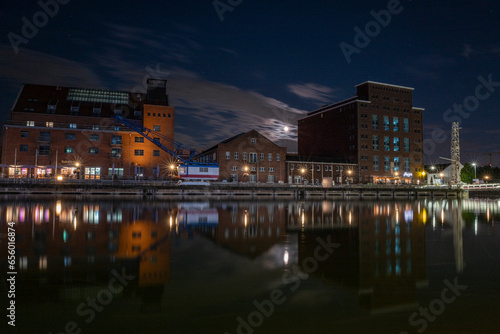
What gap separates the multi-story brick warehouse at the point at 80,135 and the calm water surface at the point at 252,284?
1994 inches

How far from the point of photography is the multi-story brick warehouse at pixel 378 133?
81.2 meters

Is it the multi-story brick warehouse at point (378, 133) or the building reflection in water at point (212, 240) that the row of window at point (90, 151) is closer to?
the building reflection in water at point (212, 240)

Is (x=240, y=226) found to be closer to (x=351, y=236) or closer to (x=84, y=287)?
(x=351, y=236)

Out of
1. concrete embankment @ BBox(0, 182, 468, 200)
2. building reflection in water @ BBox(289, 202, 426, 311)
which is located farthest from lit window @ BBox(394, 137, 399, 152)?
building reflection in water @ BBox(289, 202, 426, 311)

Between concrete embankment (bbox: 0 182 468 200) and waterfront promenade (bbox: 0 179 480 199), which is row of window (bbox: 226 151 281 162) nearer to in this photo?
waterfront promenade (bbox: 0 179 480 199)

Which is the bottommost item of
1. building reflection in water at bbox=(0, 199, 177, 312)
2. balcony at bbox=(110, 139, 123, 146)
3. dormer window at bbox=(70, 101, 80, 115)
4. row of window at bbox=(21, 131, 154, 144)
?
building reflection in water at bbox=(0, 199, 177, 312)

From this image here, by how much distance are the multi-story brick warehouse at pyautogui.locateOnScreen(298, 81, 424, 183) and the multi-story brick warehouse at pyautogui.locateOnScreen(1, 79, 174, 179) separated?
144 feet

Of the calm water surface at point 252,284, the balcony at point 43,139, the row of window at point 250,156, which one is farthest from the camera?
the row of window at point 250,156

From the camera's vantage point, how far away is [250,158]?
6675 centimetres

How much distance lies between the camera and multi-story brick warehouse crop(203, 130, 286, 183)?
6500 cm

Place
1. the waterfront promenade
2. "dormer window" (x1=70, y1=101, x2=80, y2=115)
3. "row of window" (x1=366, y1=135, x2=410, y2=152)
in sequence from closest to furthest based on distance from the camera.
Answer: the waterfront promenade → "dormer window" (x1=70, y1=101, x2=80, y2=115) → "row of window" (x1=366, y1=135, x2=410, y2=152)

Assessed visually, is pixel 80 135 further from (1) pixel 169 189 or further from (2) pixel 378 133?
(2) pixel 378 133

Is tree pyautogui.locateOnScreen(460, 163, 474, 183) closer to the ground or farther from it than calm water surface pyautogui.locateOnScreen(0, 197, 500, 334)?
farther from it

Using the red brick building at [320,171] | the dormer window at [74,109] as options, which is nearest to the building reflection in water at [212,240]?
the dormer window at [74,109]
